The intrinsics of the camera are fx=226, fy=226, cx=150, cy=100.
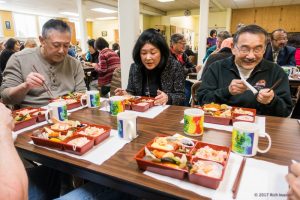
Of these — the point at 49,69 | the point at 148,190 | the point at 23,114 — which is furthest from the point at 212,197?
the point at 49,69

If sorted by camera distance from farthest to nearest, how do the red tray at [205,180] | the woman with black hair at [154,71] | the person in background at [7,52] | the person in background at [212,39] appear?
1. the person in background at [212,39]
2. the person in background at [7,52]
3. the woman with black hair at [154,71]
4. the red tray at [205,180]

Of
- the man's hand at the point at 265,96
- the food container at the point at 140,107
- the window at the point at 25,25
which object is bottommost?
the food container at the point at 140,107

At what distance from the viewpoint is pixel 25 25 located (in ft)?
33.8

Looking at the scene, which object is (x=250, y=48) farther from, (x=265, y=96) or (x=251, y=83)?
(x=265, y=96)

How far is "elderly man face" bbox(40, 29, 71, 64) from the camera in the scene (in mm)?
1611

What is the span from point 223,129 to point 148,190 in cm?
56

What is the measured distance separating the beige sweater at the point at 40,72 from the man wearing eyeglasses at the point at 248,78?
1053mm

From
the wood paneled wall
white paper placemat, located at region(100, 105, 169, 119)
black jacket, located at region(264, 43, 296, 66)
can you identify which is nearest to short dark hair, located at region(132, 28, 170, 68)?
white paper placemat, located at region(100, 105, 169, 119)

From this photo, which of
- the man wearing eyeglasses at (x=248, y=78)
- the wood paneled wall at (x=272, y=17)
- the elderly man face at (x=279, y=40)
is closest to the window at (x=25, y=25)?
the wood paneled wall at (x=272, y=17)

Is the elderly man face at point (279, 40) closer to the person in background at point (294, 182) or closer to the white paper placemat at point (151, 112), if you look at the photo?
the white paper placemat at point (151, 112)

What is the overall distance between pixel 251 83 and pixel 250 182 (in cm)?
105

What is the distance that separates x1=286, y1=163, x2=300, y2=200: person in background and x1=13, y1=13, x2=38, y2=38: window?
37.9ft

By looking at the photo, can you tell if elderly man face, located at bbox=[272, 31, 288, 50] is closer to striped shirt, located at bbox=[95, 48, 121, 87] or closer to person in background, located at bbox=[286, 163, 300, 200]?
striped shirt, located at bbox=[95, 48, 121, 87]

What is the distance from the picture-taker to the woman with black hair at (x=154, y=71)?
Answer: 1.76 meters
